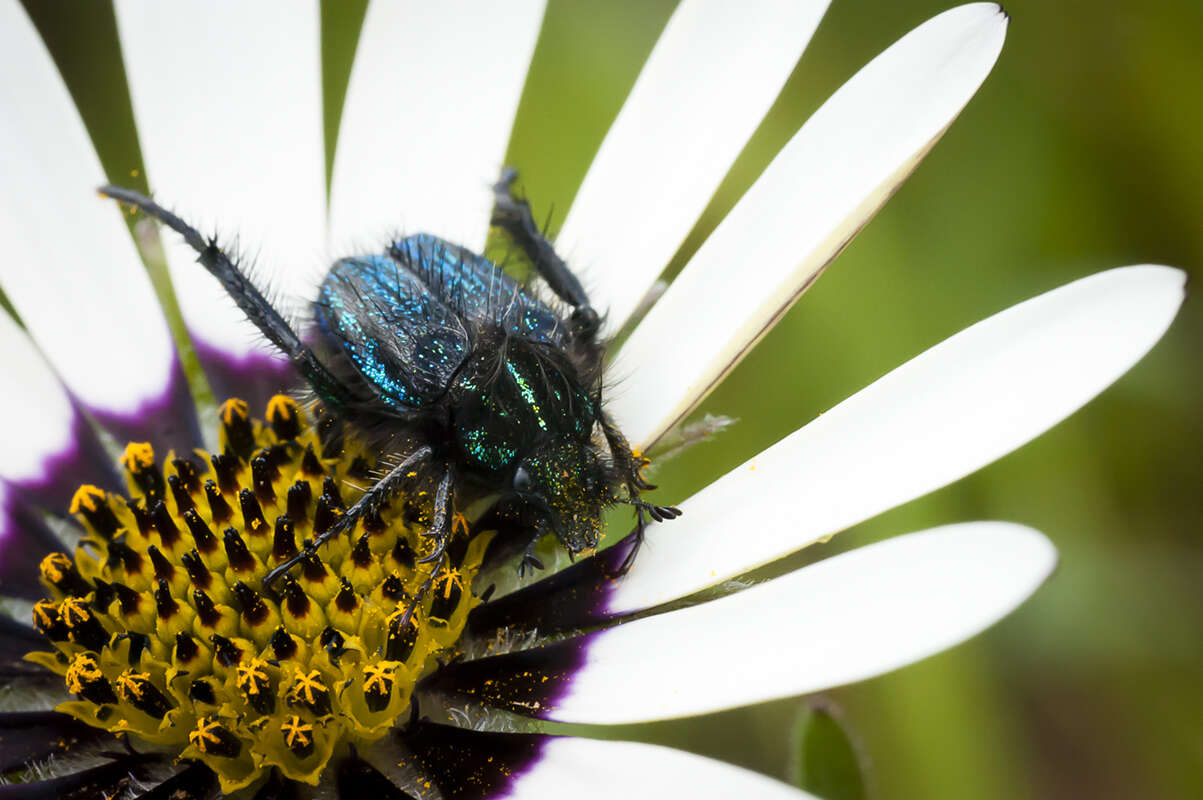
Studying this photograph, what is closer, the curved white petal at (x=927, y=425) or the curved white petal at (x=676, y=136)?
the curved white petal at (x=927, y=425)

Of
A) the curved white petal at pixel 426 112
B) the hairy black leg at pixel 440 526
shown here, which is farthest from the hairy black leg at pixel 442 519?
the curved white petal at pixel 426 112

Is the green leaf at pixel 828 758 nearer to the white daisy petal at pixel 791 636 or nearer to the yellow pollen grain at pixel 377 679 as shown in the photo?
the white daisy petal at pixel 791 636

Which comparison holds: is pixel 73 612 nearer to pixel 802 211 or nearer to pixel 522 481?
pixel 522 481

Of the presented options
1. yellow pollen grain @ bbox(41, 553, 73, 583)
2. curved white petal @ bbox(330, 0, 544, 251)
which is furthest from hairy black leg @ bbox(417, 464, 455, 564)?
curved white petal @ bbox(330, 0, 544, 251)

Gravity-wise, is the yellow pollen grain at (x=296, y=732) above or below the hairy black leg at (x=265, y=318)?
below

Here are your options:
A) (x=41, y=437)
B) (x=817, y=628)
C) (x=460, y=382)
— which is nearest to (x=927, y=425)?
(x=817, y=628)

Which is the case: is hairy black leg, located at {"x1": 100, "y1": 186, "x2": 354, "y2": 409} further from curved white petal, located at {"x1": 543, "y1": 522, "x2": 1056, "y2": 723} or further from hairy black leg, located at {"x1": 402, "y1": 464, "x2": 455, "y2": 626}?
curved white petal, located at {"x1": 543, "y1": 522, "x2": 1056, "y2": 723}

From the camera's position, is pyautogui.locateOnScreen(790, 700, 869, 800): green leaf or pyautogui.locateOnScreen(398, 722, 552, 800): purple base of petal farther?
pyautogui.locateOnScreen(398, 722, 552, 800): purple base of petal
